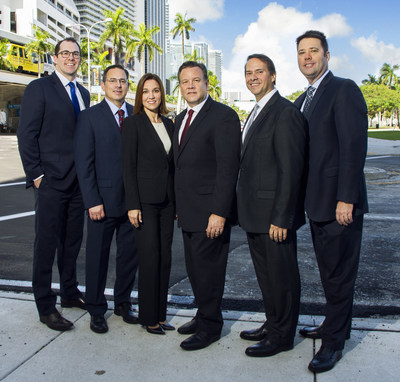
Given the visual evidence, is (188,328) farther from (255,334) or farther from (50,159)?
(50,159)

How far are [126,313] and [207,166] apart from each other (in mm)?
1492

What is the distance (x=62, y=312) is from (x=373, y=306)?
286cm

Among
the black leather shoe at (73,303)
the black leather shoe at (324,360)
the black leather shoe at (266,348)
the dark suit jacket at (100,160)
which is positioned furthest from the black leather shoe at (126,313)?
the black leather shoe at (324,360)

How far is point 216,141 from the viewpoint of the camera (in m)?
3.10

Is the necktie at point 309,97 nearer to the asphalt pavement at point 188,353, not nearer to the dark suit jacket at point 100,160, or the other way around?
the dark suit jacket at point 100,160

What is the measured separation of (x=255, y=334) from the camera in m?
3.29

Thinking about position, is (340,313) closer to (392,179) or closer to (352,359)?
(352,359)

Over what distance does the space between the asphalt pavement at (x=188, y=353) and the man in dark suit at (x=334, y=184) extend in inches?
9.0

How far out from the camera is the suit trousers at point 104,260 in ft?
11.8

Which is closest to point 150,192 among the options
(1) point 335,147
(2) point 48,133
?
(2) point 48,133

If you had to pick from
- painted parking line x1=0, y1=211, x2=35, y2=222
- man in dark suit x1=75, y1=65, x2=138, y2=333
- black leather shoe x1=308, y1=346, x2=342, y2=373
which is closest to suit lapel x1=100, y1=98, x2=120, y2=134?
man in dark suit x1=75, y1=65, x2=138, y2=333

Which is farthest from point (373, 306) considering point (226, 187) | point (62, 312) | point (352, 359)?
point (62, 312)

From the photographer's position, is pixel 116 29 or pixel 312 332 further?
pixel 116 29

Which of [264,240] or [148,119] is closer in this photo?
[264,240]
